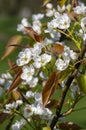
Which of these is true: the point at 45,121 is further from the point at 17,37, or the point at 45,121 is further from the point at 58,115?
the point at 17,37

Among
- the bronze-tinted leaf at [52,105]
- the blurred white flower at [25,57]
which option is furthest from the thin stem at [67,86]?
the blurred white flower at [25,57]

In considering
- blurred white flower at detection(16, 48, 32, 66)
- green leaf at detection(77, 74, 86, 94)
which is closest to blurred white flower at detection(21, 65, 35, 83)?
blurred white flower at detection(16, 48, 32, 66)

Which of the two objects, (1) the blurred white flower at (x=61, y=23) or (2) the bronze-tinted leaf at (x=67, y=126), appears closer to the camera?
(1) the blurred white flower at (x=61, y=23)

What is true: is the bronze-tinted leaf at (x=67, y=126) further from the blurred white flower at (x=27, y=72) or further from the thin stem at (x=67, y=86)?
the blurred white flower at (x=27, y=72)

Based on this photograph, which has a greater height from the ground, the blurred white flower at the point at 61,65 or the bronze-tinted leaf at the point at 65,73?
the blurred white flower at the point at 61,65

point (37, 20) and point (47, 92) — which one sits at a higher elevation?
point (37, 20)

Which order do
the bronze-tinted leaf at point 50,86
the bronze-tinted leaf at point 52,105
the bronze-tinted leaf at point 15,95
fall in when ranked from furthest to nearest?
the bronze-tinted leaf at point 15,95, the bronze-tinted leaf at point 52,105, the bronze-tinted leaf at point 50,86

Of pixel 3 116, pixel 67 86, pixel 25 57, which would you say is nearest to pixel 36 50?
pixel 25 57

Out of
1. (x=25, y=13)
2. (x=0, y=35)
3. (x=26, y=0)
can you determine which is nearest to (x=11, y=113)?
(x=0, y=35)
